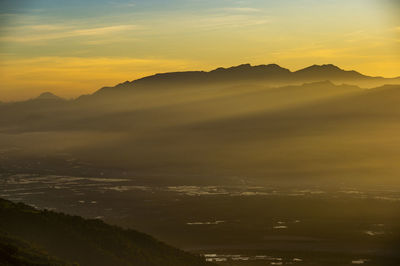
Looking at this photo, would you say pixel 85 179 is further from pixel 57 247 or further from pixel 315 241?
pixel 57 247

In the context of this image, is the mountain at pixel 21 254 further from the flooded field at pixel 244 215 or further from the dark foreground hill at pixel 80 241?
the flooded field at pixel 244 215

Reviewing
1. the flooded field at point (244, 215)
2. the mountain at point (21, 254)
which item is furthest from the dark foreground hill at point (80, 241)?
the flooded field at point (244, 215)

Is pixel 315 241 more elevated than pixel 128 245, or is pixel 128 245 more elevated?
pixel 128 245

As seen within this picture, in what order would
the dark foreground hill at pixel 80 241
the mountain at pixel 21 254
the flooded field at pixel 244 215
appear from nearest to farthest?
the mountain at pixel 21 254, the dark foreground hill at pixel 80 241, the flooded field at pixel 244 215

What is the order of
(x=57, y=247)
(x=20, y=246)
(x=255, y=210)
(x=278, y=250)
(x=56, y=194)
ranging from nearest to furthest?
1. (x=20, y=246)
2. (x=57, y=247)
3. (x=278, y=250)
4. (x=255, y=210)
5. (x=56, y=194)

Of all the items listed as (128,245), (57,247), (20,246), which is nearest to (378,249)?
(128,245)

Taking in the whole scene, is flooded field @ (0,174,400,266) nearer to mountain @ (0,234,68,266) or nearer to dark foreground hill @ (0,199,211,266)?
dark foreground hill @ (0,199,211,266)

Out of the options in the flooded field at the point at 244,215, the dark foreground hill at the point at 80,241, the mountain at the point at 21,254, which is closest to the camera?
the mountain at the point at 21,254
